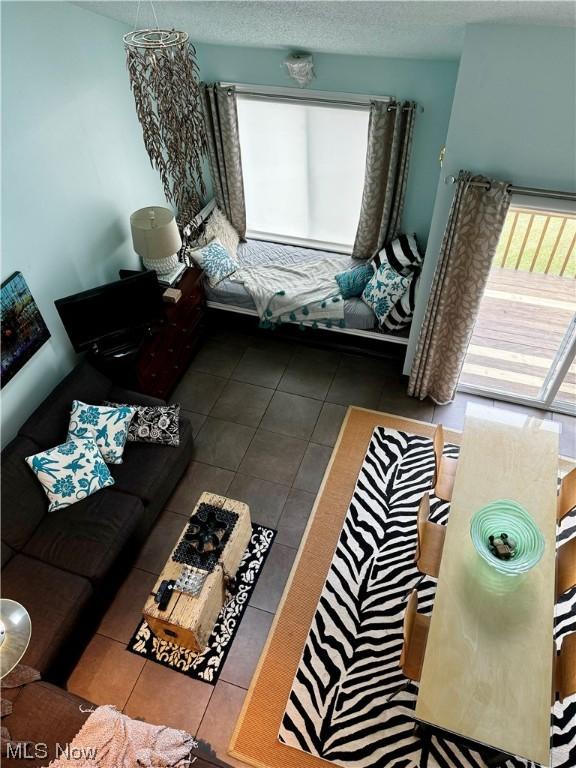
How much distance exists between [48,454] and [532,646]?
296cm

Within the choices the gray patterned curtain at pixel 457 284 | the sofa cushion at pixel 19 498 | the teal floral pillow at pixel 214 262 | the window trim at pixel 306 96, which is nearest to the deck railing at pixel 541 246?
the gray patterned curtain at pixel 457 284

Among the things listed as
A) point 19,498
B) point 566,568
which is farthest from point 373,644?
point 19,498

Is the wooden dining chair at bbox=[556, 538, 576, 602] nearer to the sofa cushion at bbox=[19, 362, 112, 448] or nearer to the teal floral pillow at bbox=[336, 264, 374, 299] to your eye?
the teal floral pillow at bbox=[336, 264, 374, 299]

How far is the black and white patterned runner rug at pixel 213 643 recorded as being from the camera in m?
3.21

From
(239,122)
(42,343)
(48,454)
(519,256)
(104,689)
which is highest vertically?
(239,122)

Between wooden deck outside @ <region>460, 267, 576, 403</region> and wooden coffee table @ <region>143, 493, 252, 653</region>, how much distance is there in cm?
256

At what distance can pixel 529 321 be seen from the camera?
17.2 feet

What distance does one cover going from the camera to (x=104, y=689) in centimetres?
315

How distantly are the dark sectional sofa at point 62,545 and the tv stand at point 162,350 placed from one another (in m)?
0.27

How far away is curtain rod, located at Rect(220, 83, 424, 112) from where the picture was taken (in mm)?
4496

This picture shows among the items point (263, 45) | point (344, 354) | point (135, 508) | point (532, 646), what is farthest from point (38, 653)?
point (263, 45)

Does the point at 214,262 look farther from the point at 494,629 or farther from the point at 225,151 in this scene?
the point at 494,629

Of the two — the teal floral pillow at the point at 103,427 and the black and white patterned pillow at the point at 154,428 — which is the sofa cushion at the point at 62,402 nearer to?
the teal floral pillow at the point at 103,427

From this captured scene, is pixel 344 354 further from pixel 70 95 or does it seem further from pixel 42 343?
pixel 70 95
